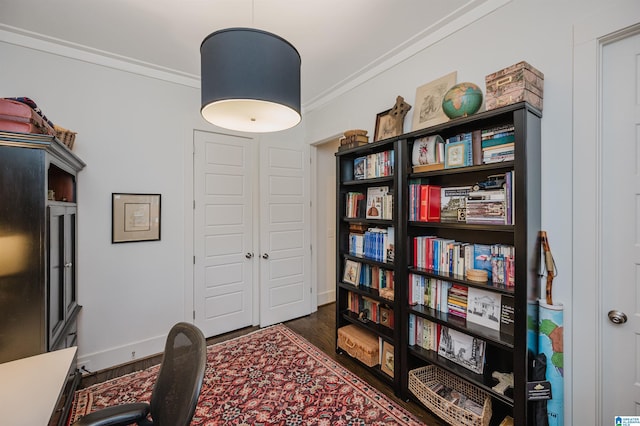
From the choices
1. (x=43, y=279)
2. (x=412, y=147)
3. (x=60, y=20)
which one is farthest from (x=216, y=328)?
(x=60, y=20)

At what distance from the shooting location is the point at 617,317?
1434 mm

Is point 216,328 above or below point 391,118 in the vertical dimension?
below

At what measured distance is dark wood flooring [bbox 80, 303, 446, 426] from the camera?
2.01 metres

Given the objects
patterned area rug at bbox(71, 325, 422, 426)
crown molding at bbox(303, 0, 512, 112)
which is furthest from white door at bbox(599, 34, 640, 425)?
patterned area rug at bbox(71, 325, 422, 426)

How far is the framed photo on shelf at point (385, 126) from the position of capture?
2.36m

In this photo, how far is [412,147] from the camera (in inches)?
84.7

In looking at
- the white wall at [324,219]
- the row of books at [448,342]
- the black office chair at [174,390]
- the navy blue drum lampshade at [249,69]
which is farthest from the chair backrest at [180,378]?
the white wall at [324,219]

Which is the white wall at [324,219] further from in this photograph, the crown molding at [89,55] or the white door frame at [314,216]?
the crown molding at [89,55]

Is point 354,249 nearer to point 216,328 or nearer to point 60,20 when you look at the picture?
point 216,328

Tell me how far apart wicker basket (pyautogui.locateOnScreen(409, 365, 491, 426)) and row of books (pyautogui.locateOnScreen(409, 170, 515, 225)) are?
1119mm

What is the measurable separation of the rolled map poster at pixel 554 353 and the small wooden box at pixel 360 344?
47.5 inches

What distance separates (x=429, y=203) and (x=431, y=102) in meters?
0.82

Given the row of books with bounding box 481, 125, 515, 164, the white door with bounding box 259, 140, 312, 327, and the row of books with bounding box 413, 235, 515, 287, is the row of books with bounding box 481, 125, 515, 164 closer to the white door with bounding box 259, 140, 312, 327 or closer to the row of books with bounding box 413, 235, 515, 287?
the row of books with bounding box 413, 235, 515, 287

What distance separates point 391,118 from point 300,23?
3.38 ft
